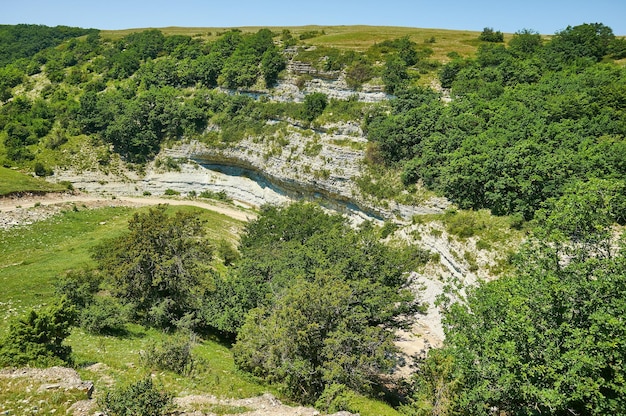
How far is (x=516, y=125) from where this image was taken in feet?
143

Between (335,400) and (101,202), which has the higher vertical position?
(335,400)

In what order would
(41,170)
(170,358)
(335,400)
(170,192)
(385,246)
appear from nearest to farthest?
(335,400) → (170,358) → (385,246) → (41,170) → (170,192)

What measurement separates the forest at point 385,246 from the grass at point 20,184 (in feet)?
19.4

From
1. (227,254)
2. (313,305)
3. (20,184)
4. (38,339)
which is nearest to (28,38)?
(20,184)

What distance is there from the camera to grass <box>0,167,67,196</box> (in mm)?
55838

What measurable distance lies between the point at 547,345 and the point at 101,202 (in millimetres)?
60212

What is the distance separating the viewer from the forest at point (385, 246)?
55.7ft

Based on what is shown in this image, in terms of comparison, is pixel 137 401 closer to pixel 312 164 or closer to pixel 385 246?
pixel 385 246

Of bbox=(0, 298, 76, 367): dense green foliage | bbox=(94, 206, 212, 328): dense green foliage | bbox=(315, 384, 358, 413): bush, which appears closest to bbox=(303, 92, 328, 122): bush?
bbox=(94, 206, 212, 328): dense green foliage

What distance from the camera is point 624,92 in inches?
1678

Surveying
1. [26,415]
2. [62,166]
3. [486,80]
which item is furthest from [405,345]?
[62,166]

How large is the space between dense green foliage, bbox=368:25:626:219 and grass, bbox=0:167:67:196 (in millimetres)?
47021

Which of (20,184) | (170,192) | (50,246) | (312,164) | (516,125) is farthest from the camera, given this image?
(170,192)

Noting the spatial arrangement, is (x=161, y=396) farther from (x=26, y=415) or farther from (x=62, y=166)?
(x=62, y=166)
